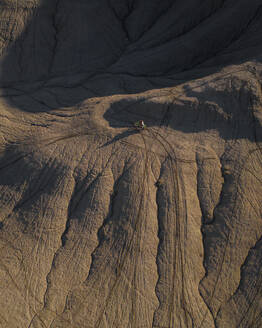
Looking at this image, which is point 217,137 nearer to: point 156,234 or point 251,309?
point 156,234

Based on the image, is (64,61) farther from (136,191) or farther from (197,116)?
(136,191)

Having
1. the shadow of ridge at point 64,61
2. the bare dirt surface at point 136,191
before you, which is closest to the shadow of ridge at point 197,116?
the bare dirt surface at point 136,191

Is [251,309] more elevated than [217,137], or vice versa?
[217,137]

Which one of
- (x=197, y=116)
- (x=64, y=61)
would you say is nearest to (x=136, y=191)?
(x=197, y=116)

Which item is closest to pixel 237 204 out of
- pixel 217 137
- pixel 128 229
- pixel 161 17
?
pixel 217 137

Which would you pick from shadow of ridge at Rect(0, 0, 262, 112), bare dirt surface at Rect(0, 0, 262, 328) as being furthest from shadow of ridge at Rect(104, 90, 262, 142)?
shadow of ridge at Rect(0, 0, 262, 112)
